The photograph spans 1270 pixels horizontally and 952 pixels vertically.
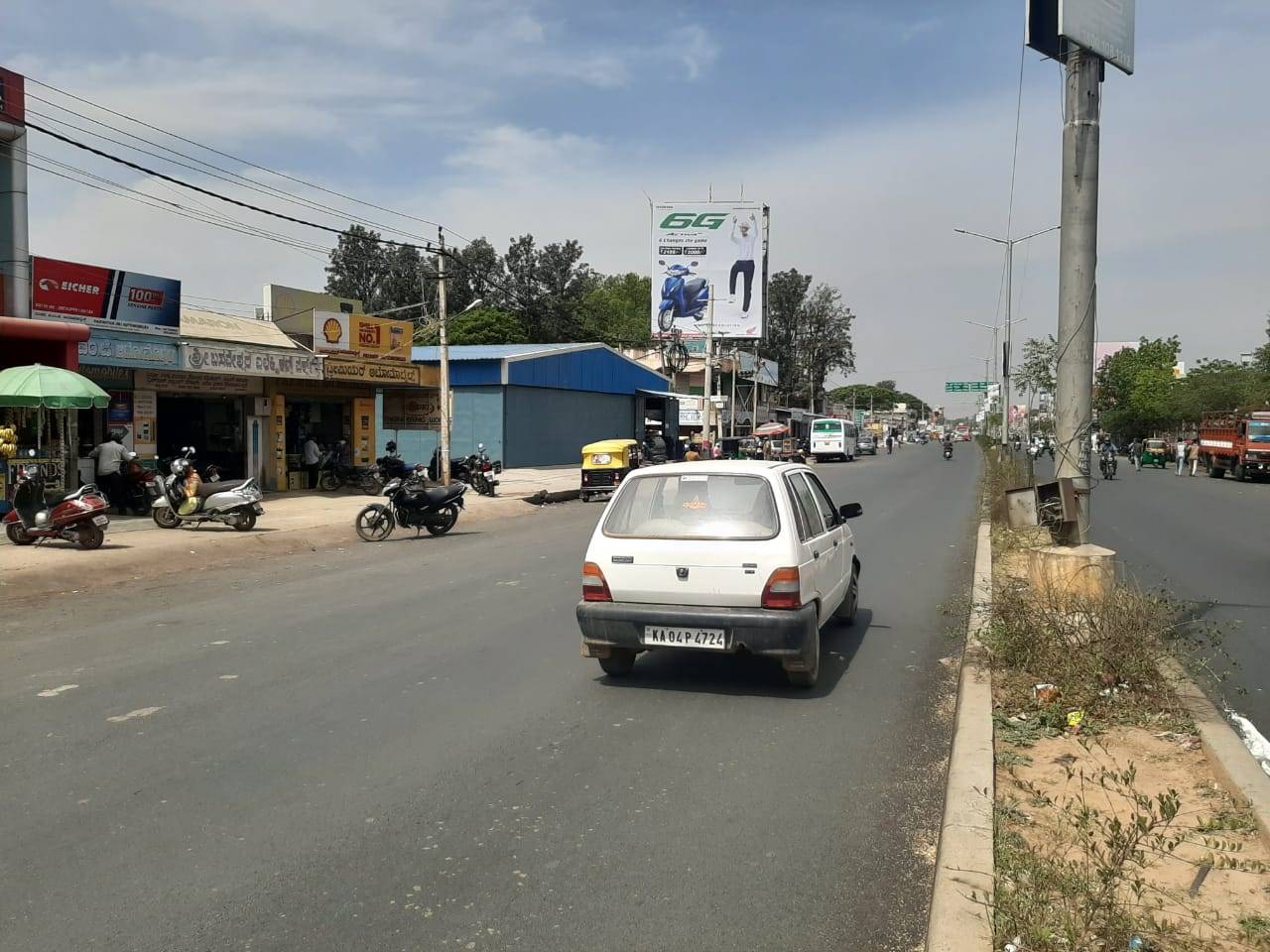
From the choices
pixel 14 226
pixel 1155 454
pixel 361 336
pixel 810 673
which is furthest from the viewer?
pixel 1155 454

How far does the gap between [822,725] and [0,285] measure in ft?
54.9

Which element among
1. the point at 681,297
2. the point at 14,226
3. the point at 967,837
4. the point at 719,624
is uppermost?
the point at 681,297

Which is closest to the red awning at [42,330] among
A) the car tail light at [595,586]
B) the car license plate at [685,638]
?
the car tail light at [595,586]

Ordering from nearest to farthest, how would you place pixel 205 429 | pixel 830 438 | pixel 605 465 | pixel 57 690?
pixel 57 690, pixel 205 429, pixel 605 465, pixel 830 438

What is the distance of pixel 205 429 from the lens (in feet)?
76.8

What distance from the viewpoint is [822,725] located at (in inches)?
235

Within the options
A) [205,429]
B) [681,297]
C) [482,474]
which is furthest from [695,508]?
[681,297]

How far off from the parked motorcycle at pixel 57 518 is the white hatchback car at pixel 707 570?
9.98 meters

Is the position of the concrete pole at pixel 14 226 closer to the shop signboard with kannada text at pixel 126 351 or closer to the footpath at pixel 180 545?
the shop signboard with kannada text at pixel 126 351

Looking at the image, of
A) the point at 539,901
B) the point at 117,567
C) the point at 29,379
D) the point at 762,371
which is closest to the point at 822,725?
the point at 539,901

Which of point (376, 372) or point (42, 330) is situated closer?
point (42, 330)

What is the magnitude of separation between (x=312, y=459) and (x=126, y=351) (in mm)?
6645

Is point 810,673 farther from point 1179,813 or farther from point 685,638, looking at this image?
point 1179,813

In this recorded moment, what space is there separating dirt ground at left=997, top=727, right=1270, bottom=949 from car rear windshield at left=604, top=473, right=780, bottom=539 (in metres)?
2.07
